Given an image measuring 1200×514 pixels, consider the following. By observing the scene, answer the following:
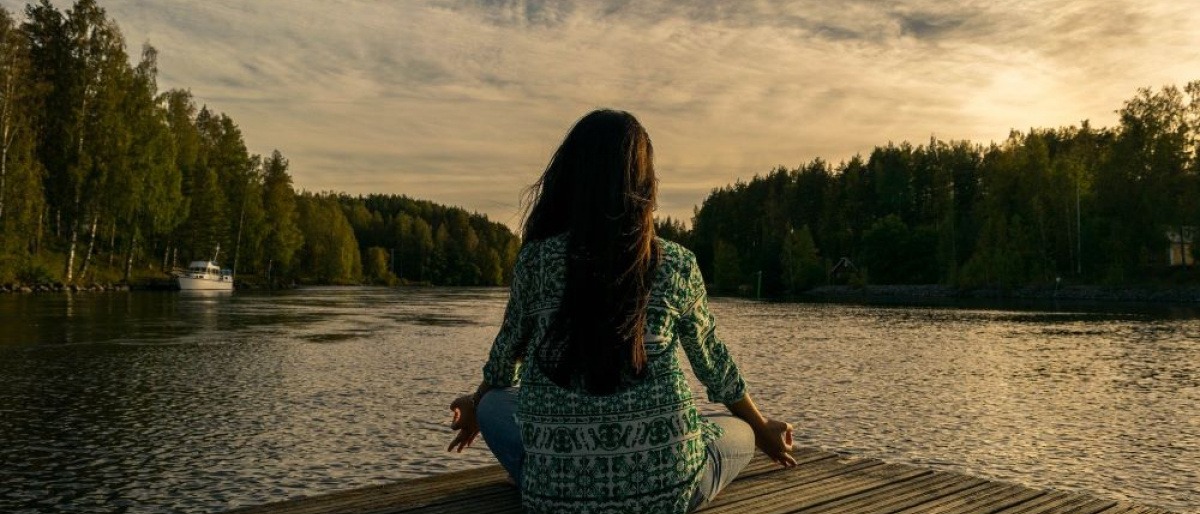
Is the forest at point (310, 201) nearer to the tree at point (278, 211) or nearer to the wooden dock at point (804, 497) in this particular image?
the tree at point (278, 211)

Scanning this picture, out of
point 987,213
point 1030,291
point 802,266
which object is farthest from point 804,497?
point 802,266

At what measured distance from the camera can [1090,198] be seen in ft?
258

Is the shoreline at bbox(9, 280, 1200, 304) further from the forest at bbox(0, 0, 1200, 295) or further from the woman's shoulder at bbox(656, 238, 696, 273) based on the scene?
the woman's shoulder at bbox(656, 238, 696, 273)

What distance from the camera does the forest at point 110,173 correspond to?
51.9 m

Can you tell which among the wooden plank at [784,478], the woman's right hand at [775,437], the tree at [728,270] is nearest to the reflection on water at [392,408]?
the wooden plank at [784,478]

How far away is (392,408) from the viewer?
13383 millimetres

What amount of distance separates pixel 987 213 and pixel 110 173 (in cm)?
7916

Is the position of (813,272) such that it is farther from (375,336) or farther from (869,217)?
(375,336)

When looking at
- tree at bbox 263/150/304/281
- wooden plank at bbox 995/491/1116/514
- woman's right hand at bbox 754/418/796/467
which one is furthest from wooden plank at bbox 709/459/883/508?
tree at bbox 263/150/304/281

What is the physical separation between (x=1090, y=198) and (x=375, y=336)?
73.3m

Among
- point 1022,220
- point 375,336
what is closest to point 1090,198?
point 1022,220

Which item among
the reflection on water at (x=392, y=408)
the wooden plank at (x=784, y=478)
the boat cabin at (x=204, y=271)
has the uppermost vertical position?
the boat cabin at (x=204, y=271)

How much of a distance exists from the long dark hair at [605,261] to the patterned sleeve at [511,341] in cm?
24

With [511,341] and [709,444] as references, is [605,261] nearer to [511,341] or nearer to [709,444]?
[511,341]
